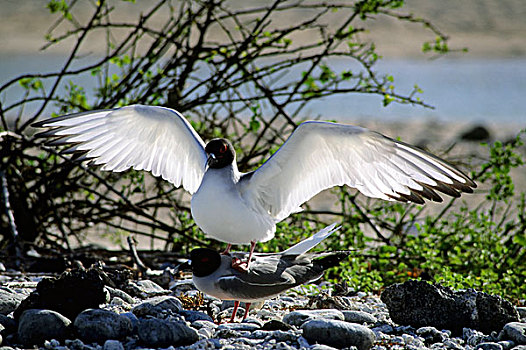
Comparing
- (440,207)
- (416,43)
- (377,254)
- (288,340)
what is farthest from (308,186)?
(416,43)

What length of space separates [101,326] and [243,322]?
833 millimetres

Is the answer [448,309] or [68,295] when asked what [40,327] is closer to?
[68,295]

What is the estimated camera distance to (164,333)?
3459 millimetres

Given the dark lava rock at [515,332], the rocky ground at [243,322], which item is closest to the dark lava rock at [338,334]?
the rocky ground at [243,322]

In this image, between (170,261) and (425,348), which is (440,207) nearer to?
(170,261)

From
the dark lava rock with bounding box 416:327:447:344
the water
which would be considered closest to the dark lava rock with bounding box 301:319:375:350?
the dark lava rock with bounding box 416:327:447:344

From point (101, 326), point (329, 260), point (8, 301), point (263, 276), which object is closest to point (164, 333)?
point (101, 326)

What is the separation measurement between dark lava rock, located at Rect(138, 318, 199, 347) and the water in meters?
11.0

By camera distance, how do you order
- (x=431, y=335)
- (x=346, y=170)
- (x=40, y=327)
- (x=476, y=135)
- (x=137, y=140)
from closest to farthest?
1. (x=40, y=327)
2. (x=431, y=335)
3. (x=346, y=170)
4. (x=137, y=140)
5. (x=476, y=135)

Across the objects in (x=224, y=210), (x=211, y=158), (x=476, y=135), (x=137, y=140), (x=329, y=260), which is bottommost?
(x=329, y=260)

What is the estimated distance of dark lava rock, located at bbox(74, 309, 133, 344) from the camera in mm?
3506

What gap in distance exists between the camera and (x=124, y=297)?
4359mm

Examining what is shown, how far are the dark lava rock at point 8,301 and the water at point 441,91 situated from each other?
10576 millimetres

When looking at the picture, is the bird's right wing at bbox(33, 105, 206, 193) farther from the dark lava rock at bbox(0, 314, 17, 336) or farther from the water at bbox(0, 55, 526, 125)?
the water at bbox(0, 55, 526, 125)
